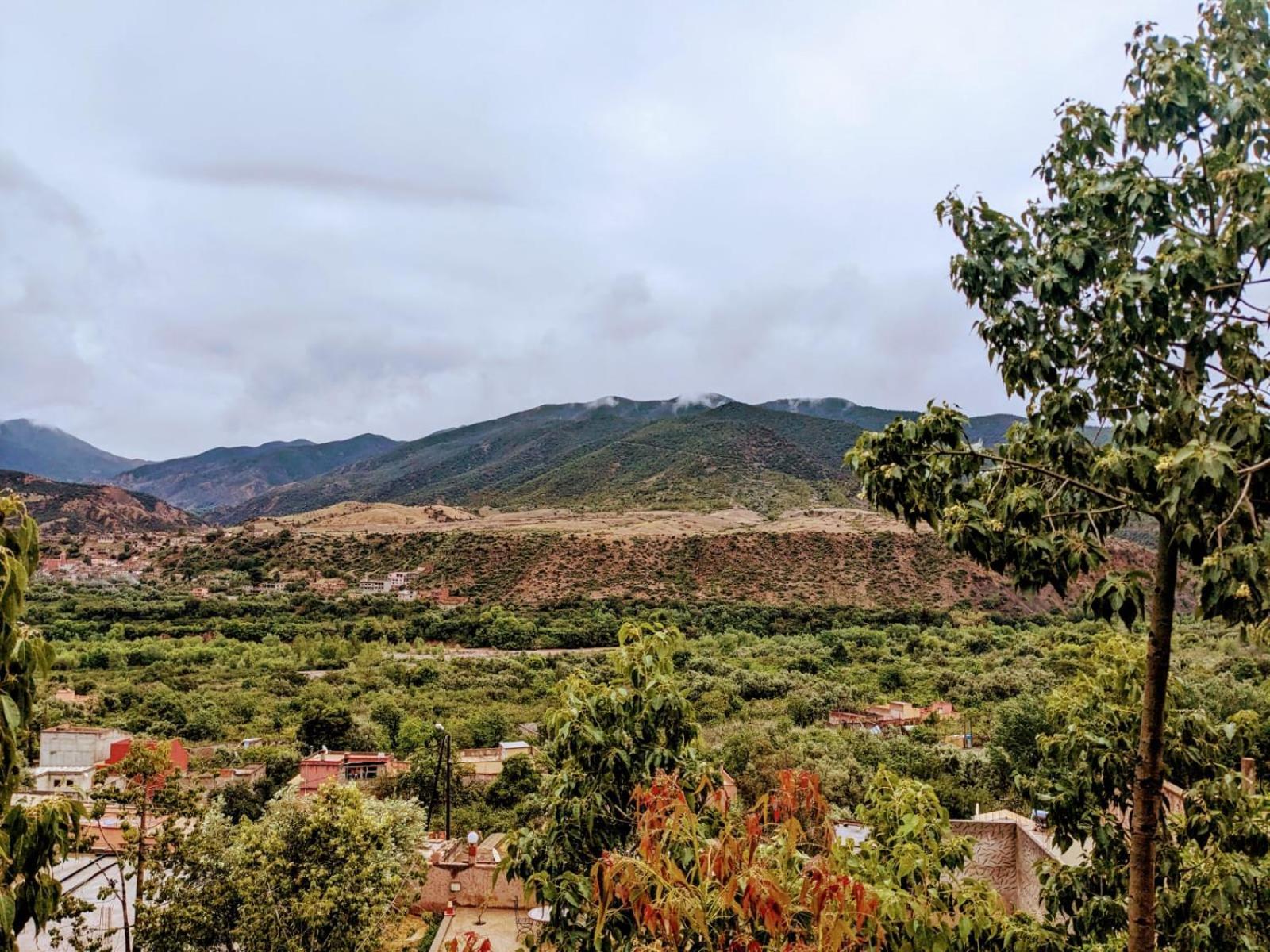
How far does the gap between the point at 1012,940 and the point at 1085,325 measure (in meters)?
2.41

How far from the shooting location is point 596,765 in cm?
372

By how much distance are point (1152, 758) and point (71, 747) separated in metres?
23.7

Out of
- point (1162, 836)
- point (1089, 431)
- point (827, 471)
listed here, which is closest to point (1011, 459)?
point (1089, 431)

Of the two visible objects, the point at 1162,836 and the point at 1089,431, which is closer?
the point at 1089,431

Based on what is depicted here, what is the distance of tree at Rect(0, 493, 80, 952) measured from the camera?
2525 mm

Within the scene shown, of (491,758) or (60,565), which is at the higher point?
(60,565)

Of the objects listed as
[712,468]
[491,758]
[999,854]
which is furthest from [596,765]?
[712,468]

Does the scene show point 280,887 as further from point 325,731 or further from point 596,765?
point 325,731

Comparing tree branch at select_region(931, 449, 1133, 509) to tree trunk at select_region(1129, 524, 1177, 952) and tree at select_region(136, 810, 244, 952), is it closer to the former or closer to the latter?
tree trunk at select_region(1129, 524, 1177, 952)

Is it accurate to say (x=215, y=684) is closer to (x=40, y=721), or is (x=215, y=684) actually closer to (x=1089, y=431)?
(x=40, y=721)

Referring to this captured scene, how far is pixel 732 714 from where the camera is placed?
25.4 m

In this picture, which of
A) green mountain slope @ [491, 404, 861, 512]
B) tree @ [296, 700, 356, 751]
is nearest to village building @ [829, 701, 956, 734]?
tree @ [296, 700, 356, 751]

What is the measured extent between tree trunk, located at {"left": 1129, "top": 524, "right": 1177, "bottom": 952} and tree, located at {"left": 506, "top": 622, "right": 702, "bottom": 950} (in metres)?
1.74

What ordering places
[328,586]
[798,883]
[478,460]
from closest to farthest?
[798,883] < [328,586] < [478,460]
